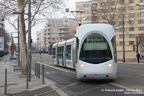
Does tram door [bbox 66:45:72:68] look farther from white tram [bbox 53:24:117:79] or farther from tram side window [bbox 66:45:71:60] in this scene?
white tram [bbox 53:24:117:79]

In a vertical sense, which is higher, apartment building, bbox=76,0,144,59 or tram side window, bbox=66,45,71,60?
apartment building, bbox=76,0,144,59

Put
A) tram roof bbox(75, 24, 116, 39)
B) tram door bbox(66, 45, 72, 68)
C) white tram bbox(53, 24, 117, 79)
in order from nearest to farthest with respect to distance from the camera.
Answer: white tram bbox(53, 24, 117, 79)
tram roof bbox(75, 24, 116, 39)
tram door bbox(66, 45, 72, 68)

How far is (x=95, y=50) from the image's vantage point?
Answer: 35.0ft

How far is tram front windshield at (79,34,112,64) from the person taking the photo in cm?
1046

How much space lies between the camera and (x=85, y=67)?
10398mm

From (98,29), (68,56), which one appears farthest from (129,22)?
(98,29)

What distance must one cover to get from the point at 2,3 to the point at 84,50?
11.0 m

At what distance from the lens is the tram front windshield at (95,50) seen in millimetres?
10461

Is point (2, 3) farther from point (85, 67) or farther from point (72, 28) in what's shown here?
point (72, 28)

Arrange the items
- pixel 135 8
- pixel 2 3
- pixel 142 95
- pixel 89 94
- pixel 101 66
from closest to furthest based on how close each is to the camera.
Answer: pixel 142 95, pixel 89 94, pixel 101 66, pixel 2 3, pixel 135 8

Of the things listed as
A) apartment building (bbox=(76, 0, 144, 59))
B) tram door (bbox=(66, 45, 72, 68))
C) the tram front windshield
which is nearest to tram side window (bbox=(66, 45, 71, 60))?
tram door (bbox=(66, 45, 72, 68))

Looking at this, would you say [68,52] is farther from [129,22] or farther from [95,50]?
[129,22]

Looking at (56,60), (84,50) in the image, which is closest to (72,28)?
(56,60)

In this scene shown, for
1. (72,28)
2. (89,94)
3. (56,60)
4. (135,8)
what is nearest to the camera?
(89,94)
